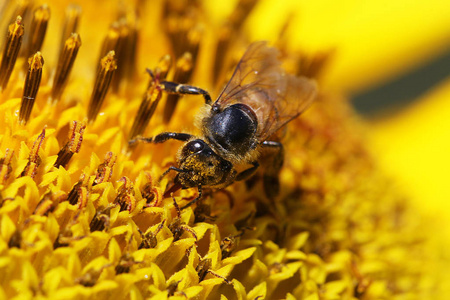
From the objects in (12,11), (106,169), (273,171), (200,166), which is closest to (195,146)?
(200,166)

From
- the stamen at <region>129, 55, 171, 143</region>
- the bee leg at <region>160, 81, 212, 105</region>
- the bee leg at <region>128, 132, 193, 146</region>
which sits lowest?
the bee leg at <region>128, 132, 193, 146</region>

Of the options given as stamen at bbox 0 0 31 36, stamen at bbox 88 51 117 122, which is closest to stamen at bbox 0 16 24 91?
stamen at bbox 0 0 31 36

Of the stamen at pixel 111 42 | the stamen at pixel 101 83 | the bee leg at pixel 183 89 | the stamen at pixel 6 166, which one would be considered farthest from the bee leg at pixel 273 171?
the stamen at pixel 6 166

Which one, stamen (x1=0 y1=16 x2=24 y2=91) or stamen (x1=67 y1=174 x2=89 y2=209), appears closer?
stamen (x1=67 y1=174 x2=89 y2=209)

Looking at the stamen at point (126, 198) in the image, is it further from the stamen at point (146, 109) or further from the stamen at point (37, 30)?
the stamen at point (37, 30)

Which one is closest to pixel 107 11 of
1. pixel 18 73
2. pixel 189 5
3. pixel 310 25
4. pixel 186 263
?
pixel 189 5

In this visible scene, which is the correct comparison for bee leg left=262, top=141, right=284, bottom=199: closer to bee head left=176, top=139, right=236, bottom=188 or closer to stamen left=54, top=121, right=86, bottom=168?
bee head left=176, top=139, right=236, bottom=188

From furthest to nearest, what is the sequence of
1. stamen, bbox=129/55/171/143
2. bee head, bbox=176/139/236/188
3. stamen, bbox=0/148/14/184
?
1. stamen, bbox=129/55/171/143
2. bee head, bbox=176/139/236/188
3. stamen, bbox=0/148/14/184

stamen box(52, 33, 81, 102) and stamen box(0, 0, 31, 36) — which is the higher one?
stamen box(0, 0, 31, 36)
